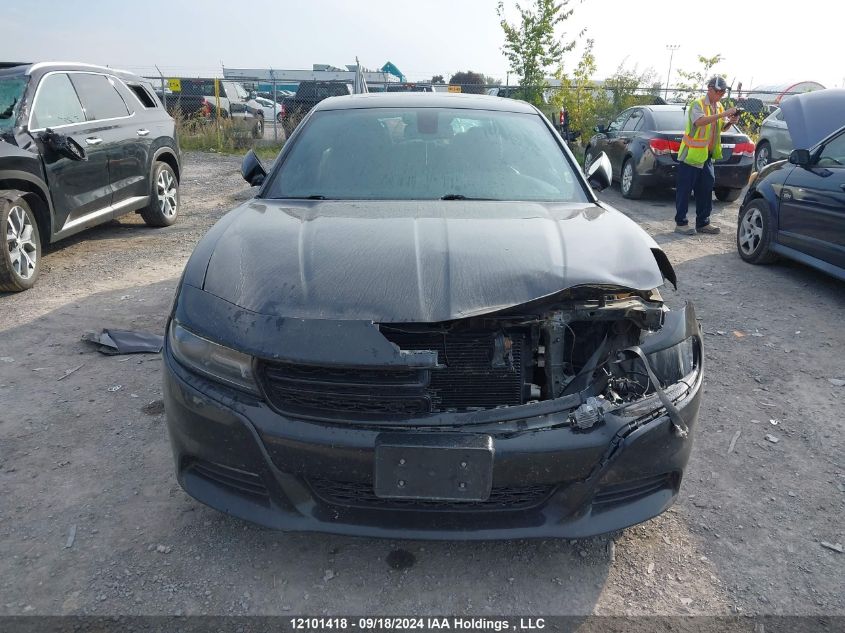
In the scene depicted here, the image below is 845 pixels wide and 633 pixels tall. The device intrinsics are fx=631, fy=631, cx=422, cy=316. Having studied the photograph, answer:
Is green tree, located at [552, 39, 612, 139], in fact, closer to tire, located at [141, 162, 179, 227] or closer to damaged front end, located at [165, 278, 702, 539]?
tire, located at [141, 162, 179, 227]

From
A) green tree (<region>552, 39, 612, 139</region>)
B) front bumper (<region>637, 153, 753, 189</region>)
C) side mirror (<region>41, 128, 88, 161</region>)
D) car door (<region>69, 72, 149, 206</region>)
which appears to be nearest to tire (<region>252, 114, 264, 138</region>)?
green tree (<region>552, 39, 612, 139</region>)

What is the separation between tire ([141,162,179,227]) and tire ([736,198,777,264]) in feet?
21.9

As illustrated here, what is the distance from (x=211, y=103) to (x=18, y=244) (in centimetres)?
1577

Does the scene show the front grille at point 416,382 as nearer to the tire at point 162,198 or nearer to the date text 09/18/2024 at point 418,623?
the date text 09/18/2024 at point 418,623

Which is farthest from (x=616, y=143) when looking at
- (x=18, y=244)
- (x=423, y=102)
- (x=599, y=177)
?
(x=18, y=244)

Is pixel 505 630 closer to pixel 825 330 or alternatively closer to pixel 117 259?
pixel 825 330

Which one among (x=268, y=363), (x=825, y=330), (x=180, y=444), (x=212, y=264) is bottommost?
(x=825, y=330)

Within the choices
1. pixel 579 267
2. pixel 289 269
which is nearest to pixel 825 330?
pixel 579 267

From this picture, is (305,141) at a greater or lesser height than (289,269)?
greater

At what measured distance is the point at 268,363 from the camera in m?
2.00

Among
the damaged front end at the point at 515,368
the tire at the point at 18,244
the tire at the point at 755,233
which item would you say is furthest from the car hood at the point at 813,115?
the tire at the point at 18,244

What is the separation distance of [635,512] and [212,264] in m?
1.76

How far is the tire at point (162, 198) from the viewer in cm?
751

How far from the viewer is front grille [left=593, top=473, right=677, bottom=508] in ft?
6.82
